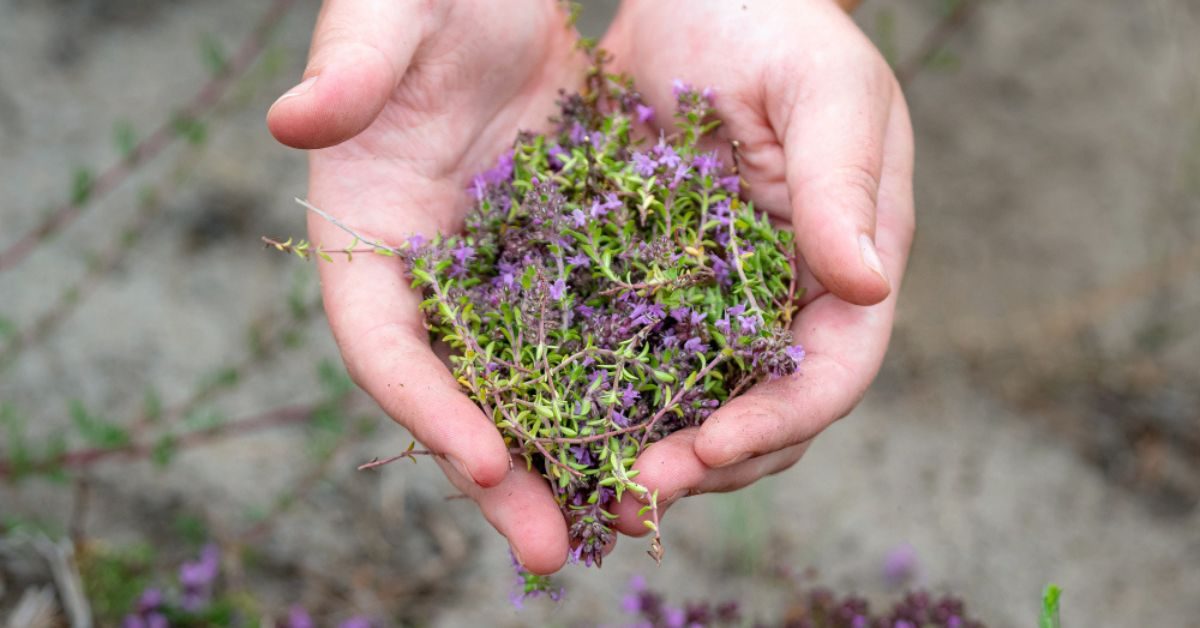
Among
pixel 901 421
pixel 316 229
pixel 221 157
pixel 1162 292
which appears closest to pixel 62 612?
pixel 316 229

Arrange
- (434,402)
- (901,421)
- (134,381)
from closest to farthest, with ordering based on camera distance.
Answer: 1. (434,402)
2. (134,381)
3. (901,421)

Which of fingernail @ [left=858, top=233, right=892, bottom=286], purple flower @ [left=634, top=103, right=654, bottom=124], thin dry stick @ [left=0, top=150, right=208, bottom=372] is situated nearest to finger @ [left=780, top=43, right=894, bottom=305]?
fingernail @ [left=858, top=233, right=892, bottom=286]

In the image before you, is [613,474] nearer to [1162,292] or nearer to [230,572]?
[230,572]

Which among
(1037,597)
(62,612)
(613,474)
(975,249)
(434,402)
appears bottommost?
(1037,597)

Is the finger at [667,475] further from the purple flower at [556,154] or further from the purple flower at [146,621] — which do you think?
the purple flower at [146,621]

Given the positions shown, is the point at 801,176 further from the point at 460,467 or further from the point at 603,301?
the point at 460,467

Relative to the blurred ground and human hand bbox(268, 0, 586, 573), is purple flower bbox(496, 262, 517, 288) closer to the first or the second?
human hand bbox(268, 0, 586, 573)

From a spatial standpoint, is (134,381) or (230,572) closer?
(230,572)
